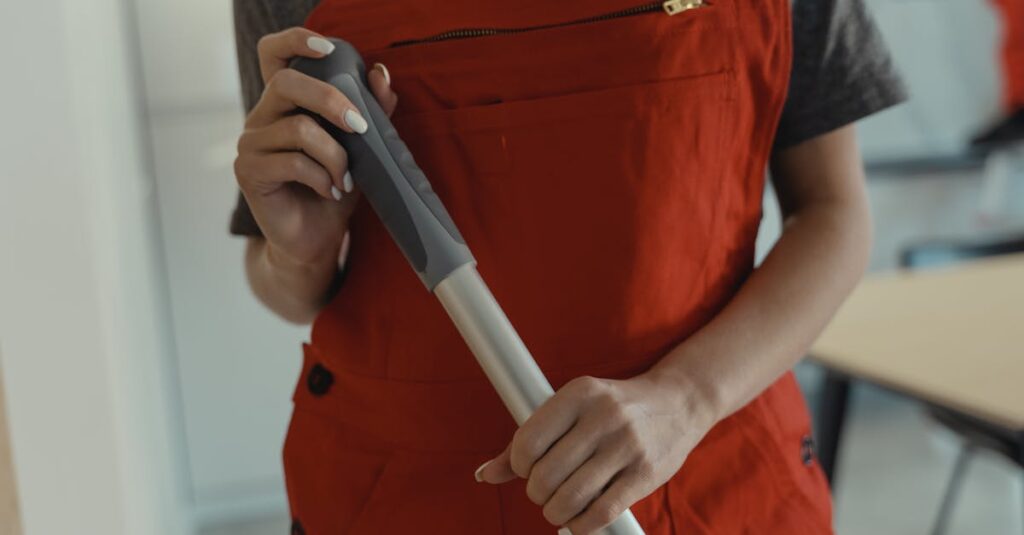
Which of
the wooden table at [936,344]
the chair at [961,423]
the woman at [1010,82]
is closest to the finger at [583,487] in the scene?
the wooden table at [936,344]

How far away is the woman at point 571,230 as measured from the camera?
2.00 ft

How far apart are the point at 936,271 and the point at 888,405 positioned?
44.9 inches

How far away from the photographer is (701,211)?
2.09 feet

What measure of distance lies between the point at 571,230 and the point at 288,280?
205 millimetres

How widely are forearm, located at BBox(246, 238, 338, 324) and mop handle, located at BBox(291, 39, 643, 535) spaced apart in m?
0.12

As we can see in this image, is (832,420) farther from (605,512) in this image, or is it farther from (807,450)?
(605,512)

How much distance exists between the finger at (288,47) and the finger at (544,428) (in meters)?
0.24

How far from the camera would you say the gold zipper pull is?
2.00ft

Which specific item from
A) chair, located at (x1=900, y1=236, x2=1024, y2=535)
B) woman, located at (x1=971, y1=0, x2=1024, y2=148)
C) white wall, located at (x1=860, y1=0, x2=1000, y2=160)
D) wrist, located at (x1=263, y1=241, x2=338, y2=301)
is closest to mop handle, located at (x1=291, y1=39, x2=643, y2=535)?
wrist, located at (x1=263, y1=241, x2=338, y2=301)

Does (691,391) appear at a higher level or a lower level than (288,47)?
lower

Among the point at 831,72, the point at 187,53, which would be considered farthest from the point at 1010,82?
the point at 831,72

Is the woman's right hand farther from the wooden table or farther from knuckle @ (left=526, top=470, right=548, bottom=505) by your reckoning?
the wooden table

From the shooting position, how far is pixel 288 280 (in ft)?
2.23

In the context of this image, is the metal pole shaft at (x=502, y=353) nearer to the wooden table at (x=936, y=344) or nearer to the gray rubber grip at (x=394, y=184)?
the gray rubber grip at (x=394, y=184)
